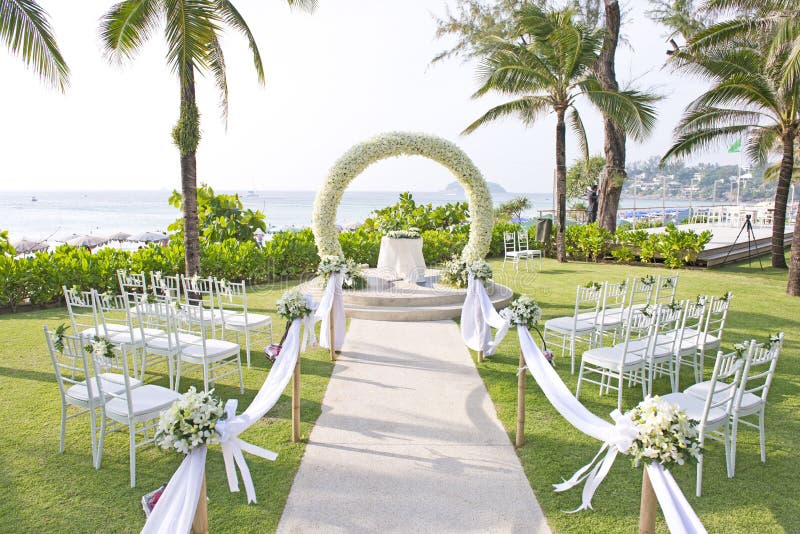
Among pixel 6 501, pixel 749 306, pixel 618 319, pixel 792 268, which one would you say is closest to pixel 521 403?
pixel 618 319

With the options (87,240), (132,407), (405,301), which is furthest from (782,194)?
(87,240)

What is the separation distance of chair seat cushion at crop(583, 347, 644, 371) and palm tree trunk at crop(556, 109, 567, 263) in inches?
413

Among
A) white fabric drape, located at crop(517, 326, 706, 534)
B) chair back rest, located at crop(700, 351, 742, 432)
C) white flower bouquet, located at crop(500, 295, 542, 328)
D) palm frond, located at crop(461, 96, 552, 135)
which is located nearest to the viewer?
white fabric drape, located at crop(517, 326, 706, 534)

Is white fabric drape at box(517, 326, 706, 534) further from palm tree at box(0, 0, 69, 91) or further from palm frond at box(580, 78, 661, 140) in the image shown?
palm frond at box(580, 78, 661, 140)

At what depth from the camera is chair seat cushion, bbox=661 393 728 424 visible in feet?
12.5

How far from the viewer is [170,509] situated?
2.60 metres

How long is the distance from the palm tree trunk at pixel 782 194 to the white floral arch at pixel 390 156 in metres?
8.58

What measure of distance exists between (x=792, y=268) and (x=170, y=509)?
1277 centimetres

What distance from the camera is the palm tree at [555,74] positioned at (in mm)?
13000

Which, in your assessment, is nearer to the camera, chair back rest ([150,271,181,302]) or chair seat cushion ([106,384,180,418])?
chair seat cushion ([106,384,180,418])

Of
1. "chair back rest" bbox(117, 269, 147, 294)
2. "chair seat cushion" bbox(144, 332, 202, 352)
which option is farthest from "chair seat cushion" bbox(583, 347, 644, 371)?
"chair back rest" bbox(117, 269, 147, 294)

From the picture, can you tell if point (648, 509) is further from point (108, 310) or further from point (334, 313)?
point (108, 310)

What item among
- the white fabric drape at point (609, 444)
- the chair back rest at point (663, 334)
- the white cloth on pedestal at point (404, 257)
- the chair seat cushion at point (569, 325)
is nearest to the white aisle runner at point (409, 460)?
the white fabric drape at point (609, 444)

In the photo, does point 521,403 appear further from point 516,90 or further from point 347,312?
point 516,90
